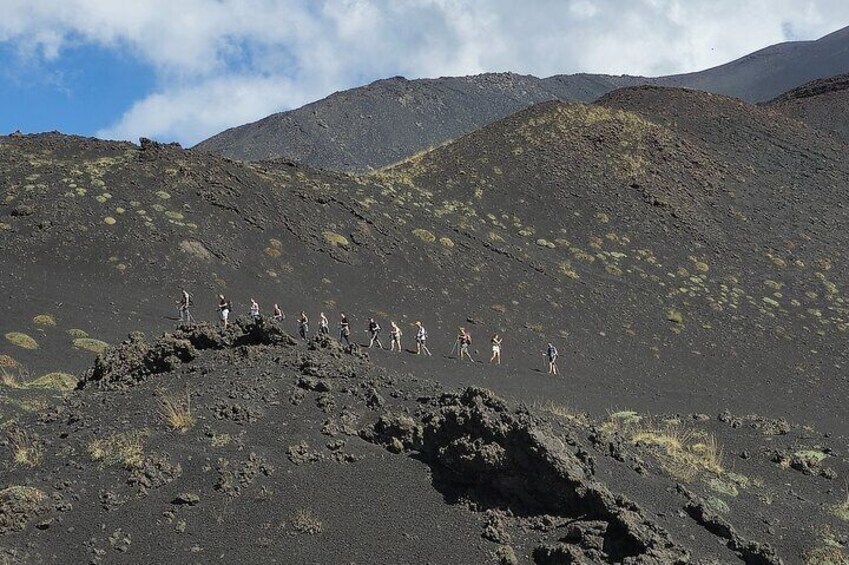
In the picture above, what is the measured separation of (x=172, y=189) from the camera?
103ft

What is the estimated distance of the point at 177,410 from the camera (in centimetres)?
1024

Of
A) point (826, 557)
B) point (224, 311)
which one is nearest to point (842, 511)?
point (826, 557)

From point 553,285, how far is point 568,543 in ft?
79.9

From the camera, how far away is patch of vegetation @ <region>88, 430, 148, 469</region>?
30.0 feet

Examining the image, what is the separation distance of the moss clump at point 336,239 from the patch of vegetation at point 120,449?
71.2 ft

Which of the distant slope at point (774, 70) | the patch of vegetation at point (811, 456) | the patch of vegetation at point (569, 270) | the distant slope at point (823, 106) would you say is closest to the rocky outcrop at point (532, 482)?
the patch of vegetation at point (811, 456)

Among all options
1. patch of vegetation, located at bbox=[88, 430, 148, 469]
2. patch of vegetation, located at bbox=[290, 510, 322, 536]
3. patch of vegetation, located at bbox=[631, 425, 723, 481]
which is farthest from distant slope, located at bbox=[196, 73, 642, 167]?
patch of vegetation, located at bbox=[290, 510, 322, 536]

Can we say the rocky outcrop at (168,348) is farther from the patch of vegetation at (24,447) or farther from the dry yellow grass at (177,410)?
the patch of vegetation at (24,447)

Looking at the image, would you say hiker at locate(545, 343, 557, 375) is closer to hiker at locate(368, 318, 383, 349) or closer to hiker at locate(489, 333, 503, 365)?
hiker at locate(489, 333, 503, 365)

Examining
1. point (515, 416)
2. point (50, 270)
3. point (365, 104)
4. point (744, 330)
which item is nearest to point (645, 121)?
point (744, 330)

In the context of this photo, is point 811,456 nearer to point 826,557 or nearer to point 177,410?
point 826,557

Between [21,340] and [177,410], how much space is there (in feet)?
39.4

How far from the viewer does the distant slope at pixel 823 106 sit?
62356 mm

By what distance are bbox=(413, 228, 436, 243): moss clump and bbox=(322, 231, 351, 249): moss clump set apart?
11.7 feet
